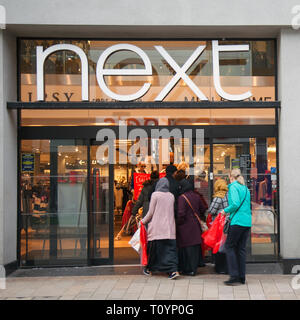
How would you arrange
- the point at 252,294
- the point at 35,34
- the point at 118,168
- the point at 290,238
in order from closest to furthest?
1. the point at 252,294
2. the point at 290,238
3. the point at 35,34
4. the point at 118,168

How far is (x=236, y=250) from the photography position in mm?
6762

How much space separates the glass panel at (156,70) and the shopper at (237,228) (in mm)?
2312

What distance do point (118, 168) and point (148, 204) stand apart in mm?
1356

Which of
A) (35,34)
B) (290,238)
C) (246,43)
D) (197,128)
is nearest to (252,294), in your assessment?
(290,238)

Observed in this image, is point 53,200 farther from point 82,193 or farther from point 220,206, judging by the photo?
point 220,206

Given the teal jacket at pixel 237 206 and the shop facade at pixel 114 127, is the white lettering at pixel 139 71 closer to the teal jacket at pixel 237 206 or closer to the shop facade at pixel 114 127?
the shop facade at pixel 114 127

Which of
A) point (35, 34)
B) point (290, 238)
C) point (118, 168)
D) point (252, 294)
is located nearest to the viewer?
point (252, 294)

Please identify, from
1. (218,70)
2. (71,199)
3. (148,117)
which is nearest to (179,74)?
(218,70)

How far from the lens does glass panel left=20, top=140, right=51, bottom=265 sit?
8.09 m

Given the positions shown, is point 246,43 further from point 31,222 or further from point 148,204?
point 31,222

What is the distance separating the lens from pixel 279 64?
7.84m

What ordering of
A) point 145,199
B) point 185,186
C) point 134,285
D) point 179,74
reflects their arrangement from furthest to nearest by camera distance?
point 179,74 → point 145,199 → point 185,186 → point 134,285

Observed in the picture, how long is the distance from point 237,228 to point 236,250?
0.40m

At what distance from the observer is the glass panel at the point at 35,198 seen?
809 cm
